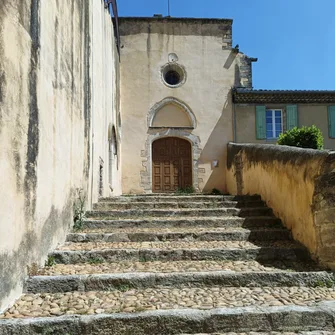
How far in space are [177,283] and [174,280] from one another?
0.05 meters

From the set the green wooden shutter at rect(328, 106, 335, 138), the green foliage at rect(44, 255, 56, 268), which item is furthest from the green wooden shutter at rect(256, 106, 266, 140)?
the green foliage at rect(44, 255, 56, 268)

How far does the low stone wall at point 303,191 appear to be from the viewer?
4277 mm

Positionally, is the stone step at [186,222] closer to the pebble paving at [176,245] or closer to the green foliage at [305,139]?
the pebble paving at [176,245]

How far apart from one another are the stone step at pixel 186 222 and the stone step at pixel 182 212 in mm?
225

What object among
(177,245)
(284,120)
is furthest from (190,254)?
(284,120)

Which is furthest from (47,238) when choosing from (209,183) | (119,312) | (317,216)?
(209,183)

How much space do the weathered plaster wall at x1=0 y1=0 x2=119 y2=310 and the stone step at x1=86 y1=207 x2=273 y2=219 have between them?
1.87 feet

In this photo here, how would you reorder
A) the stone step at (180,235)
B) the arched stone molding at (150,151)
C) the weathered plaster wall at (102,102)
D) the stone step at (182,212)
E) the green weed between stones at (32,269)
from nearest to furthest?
Answer: the green weed between stones at (32,269) < the stone step at (180,235) < the stone step at (182,212) < the weathered plaster wall at (102,102) < the arched stone molding at (150,151)

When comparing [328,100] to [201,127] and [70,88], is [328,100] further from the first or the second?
[70,88]

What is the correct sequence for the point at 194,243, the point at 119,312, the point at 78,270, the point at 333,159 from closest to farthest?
1. the point at 119,312
2. the point at 78,270
3. the point at 333,159
4. the point at 194,243

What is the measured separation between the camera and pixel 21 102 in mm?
3410

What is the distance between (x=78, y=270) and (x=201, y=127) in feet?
28.6

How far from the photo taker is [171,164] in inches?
480

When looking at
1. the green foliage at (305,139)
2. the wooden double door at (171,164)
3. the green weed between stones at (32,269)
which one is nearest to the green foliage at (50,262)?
the green weed between stones at (32,269)
